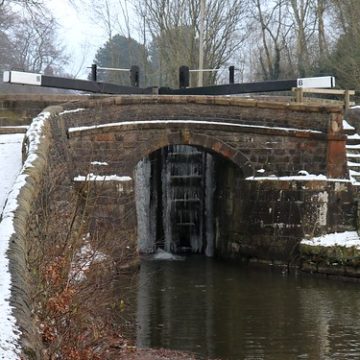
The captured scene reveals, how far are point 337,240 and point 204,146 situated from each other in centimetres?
373

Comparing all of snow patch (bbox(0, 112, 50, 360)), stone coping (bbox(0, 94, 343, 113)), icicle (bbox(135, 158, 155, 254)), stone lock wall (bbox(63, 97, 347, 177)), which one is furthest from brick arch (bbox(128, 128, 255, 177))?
snow patch (bbox(0, 112, 50, 360))

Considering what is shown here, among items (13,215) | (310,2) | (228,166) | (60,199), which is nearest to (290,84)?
(228,166)

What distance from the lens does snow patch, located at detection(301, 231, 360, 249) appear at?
53.5ft

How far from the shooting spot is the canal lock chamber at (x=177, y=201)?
20797mm

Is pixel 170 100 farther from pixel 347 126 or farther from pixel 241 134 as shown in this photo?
pixel 347 126

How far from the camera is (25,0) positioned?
2070 cm

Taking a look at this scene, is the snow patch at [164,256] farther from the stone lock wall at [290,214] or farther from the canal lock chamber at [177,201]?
the stone lock wall at [290,214]

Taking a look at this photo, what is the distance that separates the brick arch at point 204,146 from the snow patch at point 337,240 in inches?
86.0

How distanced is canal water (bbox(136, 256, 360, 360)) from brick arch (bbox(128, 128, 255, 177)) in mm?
2449

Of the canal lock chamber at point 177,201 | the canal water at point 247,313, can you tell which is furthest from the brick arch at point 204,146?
the canal lock chamber at point 177,201

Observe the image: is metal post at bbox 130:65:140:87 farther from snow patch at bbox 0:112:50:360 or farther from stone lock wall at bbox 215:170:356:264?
snow patch at bbox 0:112:50:360

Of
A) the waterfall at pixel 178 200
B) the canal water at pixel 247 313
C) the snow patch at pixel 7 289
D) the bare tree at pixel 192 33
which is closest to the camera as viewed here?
the snow patch at pixel 7 289

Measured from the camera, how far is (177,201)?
21.3 m

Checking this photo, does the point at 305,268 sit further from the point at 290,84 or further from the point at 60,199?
the point at 60,199
